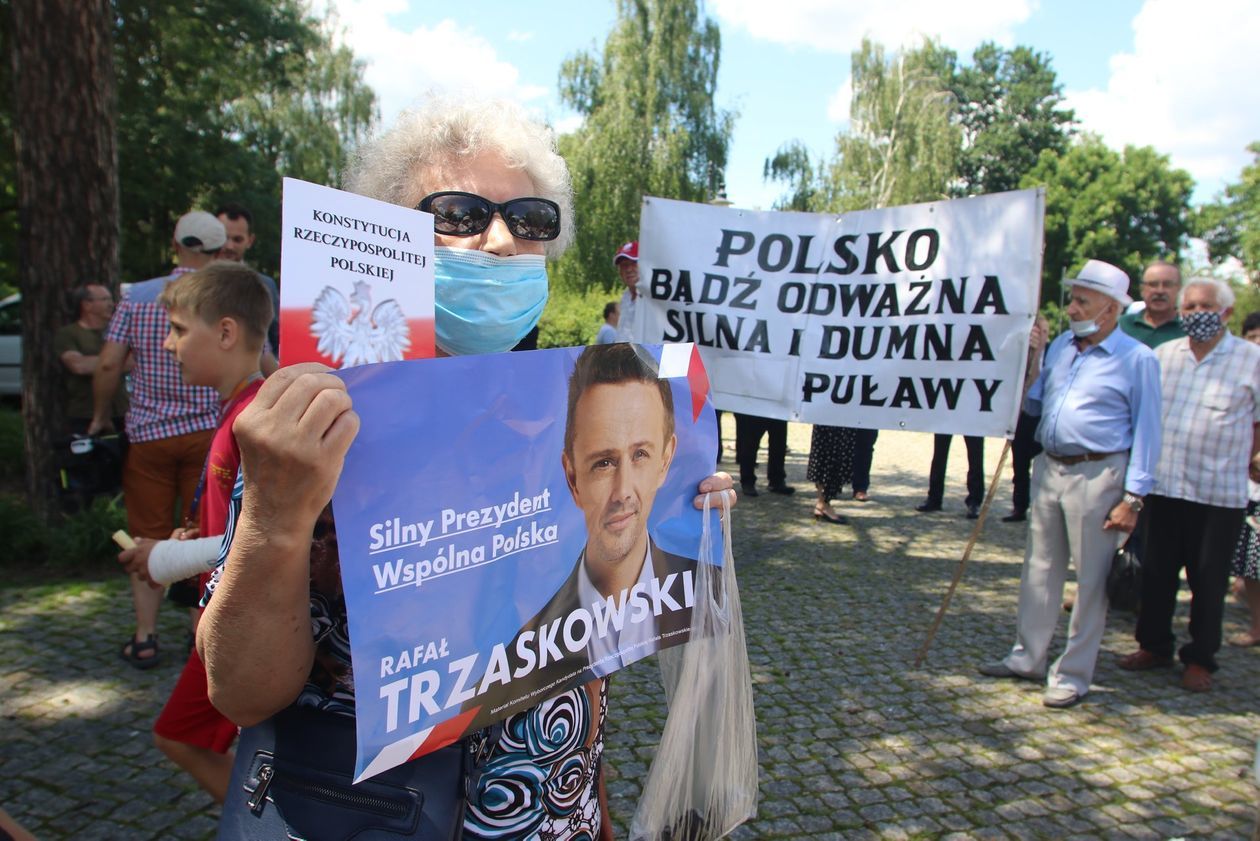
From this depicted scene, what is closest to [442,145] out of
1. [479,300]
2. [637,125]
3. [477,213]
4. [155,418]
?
[477,213]

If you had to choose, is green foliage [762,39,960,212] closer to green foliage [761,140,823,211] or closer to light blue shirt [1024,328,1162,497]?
green foliage [761,140,823,211]

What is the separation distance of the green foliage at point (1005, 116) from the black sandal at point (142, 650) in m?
62.2

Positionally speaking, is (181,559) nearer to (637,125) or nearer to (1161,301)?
(1161,301)

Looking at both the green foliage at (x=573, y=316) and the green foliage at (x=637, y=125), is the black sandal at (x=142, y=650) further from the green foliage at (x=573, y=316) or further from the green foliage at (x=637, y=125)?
the green foliage at (x=637, y=125)

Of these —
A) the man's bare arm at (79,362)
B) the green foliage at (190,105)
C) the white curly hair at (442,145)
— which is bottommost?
the man's bare arm at (79,362)

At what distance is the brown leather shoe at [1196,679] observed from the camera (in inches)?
179

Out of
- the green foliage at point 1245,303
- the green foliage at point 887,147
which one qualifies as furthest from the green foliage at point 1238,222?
the green foliage at point 887,147

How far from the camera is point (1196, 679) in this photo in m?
4.57

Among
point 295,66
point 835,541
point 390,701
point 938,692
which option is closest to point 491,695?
point 390,701

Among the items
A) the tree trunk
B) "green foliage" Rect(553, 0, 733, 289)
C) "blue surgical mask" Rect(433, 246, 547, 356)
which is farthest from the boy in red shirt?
"green foliage" Rect(553, 0, 733, 289)

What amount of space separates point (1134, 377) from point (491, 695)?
4005 mm

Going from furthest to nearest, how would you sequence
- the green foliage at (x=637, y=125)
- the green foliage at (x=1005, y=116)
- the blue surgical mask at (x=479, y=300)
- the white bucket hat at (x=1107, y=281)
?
1. the green foliage at (x=1005, y=116)
2. the green foliage at (x=637, y=125)
3. the white bucket hat at (x=1107, y=281)
4. the blue surgical mask at (x=479, y=300)

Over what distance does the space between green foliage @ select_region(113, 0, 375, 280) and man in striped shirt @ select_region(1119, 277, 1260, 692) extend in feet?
35.8

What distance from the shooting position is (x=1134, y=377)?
13.7 ft
